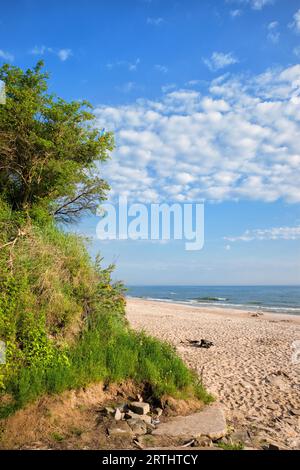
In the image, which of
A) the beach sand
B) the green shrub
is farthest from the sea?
the green shrub

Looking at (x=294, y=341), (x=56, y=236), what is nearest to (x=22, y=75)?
(x=56, y=236)

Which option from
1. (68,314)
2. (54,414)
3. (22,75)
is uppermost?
(22,75)

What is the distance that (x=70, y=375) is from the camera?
21.9 feet

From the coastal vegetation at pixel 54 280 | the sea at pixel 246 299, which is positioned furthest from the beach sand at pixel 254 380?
the sea at pixel 246 299

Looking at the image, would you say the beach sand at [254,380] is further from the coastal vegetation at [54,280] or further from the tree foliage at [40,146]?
the tree foliage at [40,146]

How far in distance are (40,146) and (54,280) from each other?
4452mm

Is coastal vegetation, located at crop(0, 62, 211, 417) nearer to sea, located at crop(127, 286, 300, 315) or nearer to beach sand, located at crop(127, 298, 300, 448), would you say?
beach sand, located at crop(127, 298, 300, 448)

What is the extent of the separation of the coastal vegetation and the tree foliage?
30 mm

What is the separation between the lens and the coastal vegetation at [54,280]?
22.1 feet

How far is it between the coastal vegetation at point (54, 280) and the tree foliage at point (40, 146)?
3cm
